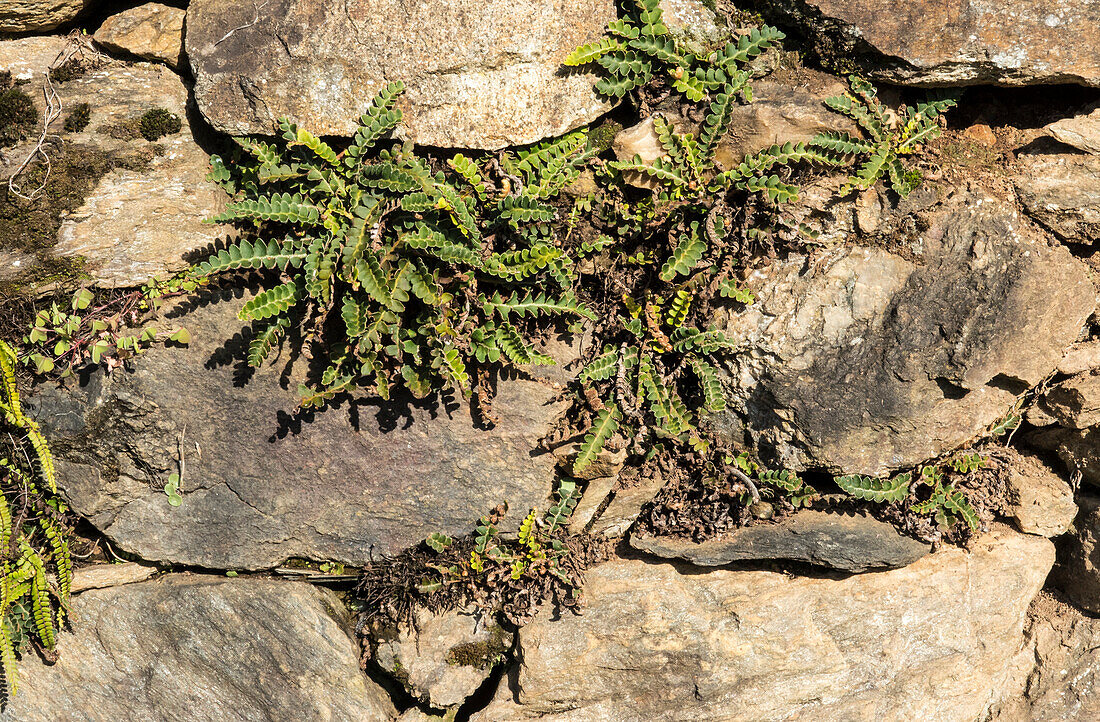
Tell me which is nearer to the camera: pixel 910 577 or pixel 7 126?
pixel 7 126

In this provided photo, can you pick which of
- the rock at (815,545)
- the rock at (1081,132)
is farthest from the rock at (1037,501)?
the rock at (1081,132)

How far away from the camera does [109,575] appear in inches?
199

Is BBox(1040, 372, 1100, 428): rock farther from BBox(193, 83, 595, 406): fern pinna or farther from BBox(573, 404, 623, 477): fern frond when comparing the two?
BBox(193, 83, 595, 406): fern pinna

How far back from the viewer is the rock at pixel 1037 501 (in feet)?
17.5

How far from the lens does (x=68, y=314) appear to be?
4555 millimetres

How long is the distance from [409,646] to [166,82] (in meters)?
4.12

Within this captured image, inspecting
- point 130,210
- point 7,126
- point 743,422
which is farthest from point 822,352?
point 7,126

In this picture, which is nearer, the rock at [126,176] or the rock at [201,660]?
the rock at [126,176]

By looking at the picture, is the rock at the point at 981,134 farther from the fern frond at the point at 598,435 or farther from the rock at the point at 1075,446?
the fern frond at the point at 598,435

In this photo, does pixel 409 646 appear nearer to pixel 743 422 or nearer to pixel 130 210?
pixel 743 422

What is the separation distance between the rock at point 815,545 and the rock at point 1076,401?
4.34 feet

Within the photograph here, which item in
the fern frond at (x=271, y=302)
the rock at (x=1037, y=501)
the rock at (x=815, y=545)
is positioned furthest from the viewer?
the rock at (x=1037, y=501)

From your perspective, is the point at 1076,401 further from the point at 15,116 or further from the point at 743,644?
the point at 15,116

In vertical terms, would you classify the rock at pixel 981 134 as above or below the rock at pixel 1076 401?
above
